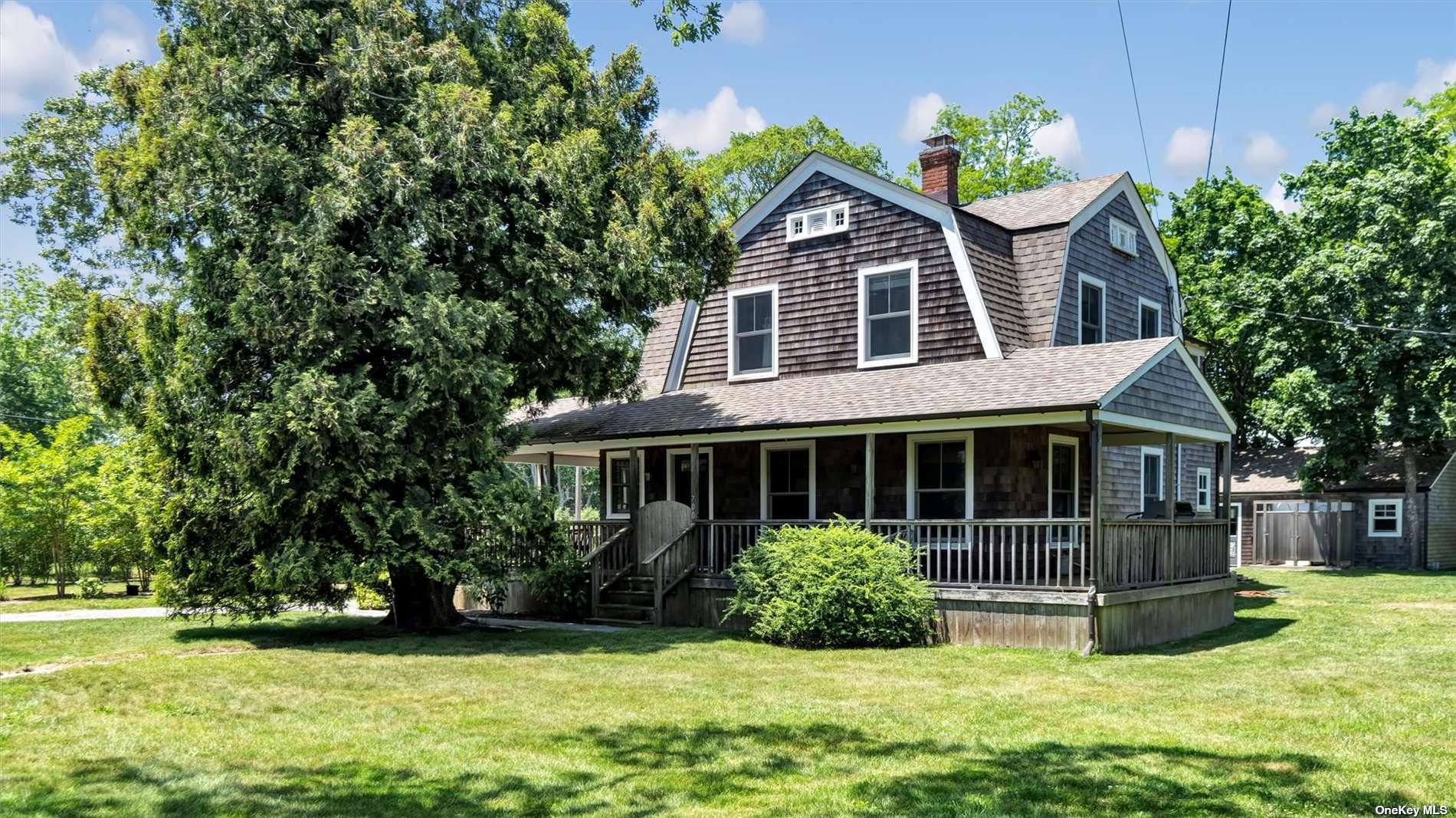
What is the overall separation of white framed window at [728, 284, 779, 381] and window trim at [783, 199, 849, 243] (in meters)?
0.94

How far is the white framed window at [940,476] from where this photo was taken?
16281 mm

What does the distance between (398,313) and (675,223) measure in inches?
168

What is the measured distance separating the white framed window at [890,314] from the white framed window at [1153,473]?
631cm

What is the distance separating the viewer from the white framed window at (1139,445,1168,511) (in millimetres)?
21422

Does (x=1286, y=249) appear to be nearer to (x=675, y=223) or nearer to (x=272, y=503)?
(x=675, y=223)

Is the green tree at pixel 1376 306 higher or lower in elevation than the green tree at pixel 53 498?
higher

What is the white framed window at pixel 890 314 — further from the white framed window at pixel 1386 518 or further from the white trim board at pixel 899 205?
the white framed window at pixel 1386 518

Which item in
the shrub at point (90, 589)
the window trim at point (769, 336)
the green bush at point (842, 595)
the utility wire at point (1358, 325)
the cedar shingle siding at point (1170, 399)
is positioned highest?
the utility wire at point (1358, 325)

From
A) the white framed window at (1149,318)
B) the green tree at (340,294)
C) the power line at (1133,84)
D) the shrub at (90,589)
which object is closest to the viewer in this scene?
the power line at (1133,84)

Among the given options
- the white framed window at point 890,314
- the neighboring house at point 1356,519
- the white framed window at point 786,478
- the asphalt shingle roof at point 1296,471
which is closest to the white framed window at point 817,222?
the white framed window at point 890,314

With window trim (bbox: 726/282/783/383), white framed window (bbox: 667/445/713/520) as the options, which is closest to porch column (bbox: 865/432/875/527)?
window trim (bbox: 726/282/783/383)

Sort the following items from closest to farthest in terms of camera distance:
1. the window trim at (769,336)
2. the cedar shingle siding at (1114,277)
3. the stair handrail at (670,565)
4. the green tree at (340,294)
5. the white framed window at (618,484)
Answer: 1. the green tree at (340,294)
2. the stair handrail at (670,565)
3. the cedar shingle siding at (1114,277)
4. the window trim at (769,336)
5. the white framed window at (618,484)

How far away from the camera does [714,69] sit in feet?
41.7

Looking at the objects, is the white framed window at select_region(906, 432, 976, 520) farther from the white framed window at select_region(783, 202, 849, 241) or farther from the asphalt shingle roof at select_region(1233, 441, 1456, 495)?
the asphalt shingle roof at select_region(1233, 441, 1456, 495)
